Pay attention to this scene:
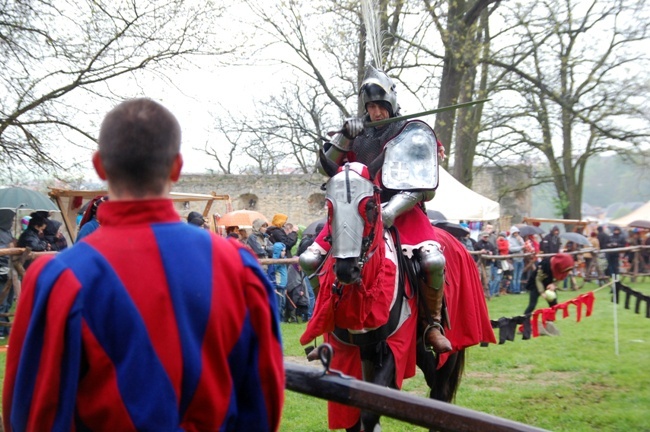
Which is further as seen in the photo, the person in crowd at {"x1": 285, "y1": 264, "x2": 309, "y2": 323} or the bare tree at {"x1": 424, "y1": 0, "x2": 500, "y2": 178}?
the bare tree at {"x1": 424, "y1": 0, "x2": 500, "y2": 178}

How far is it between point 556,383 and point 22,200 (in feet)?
27.3

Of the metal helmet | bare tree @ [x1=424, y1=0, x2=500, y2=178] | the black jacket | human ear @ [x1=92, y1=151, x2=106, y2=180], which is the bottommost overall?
the black jacket

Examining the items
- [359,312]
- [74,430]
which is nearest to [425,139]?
[359,312]

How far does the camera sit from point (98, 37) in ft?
29.8

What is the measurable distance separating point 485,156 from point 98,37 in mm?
18821

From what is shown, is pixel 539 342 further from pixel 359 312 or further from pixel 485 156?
pixel 485 156

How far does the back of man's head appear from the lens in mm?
1667

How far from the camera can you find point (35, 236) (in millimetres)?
9570

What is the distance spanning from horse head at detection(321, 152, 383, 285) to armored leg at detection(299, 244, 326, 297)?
0.38 metres

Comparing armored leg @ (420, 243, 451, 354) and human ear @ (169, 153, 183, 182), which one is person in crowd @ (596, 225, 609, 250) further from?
human ear @ (169, 153, 183, 182)

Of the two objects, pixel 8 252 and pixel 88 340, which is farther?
pixel 8 252

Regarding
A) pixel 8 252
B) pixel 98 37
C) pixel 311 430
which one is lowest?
pixel 311 430

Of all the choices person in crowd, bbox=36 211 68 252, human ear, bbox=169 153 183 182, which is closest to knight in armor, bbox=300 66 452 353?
human ear, bbox=169 153 183 182

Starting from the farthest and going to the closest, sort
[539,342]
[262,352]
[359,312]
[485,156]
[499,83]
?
[485,156] < [499,83] < [539,342] < [359,312] < [262,352]
